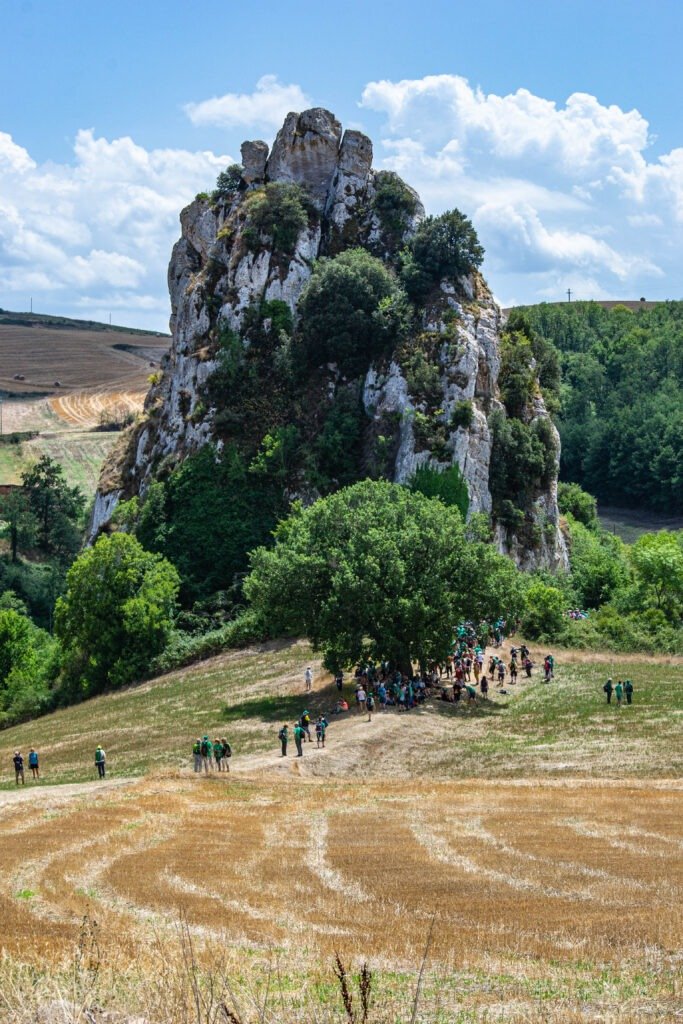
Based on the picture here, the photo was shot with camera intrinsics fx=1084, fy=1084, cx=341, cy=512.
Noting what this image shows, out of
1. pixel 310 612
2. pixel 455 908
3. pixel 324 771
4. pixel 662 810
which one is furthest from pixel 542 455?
pixel 455 908

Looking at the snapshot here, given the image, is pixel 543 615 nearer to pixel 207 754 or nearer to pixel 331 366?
pixel 331 366

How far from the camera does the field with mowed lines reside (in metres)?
14.5

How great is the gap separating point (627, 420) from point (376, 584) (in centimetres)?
11586

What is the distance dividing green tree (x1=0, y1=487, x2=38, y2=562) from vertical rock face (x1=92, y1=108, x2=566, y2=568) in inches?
943

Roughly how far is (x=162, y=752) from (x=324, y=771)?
28.9 feet

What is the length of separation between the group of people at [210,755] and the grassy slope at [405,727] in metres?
2.31

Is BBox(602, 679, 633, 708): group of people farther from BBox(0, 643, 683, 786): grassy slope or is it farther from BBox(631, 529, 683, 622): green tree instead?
BBox(631, 529, 683, 622): green tree

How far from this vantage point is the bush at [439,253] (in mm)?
88188

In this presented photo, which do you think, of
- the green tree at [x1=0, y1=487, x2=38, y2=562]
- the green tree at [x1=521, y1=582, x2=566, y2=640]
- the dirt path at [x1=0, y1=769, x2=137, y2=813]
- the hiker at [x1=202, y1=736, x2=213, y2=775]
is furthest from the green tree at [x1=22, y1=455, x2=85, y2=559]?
the hiker at [x1=202, y1=736, x2=213, y2=775]

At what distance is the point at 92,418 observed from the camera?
6614 inches

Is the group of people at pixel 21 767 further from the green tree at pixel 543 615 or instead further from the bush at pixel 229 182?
the bush at pixel 229 182

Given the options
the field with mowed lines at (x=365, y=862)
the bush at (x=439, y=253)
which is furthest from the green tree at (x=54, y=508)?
the field with mowed lines at (x=365, y=862)

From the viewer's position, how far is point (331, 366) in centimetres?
8869

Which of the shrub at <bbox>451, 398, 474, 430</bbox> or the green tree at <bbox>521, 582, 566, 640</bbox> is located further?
the shrub at <bbox>451, 398, 474, 430</bbox>
